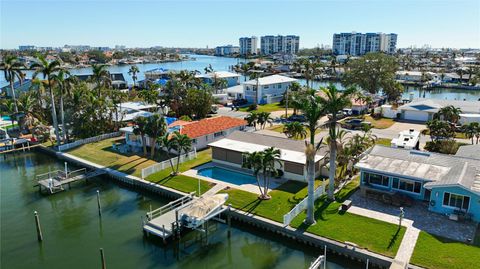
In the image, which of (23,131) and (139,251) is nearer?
(139,251)

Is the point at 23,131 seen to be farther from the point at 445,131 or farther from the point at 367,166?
the point at 445,131

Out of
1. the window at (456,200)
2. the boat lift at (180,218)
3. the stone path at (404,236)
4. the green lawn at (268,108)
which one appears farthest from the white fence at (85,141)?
the window at (456,200)

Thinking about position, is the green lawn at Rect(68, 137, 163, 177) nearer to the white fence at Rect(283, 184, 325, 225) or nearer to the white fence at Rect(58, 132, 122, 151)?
the white fence at Rect(58, 132, 122, 151)

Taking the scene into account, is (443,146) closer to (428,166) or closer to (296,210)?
(428,166)

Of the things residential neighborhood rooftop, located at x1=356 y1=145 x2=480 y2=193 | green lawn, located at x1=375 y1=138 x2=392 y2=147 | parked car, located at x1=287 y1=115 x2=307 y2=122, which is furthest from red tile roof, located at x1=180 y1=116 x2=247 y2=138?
residential neighborhood rooftop, located at x1=356 y1=145 x2=480 y2=193

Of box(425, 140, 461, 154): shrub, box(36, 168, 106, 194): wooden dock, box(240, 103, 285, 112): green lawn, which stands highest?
box(425, 140, 461, 154): shrub

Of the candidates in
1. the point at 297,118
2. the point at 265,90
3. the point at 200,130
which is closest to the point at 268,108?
the point at 265,90

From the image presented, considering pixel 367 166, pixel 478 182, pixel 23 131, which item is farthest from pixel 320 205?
pixel 23 131
